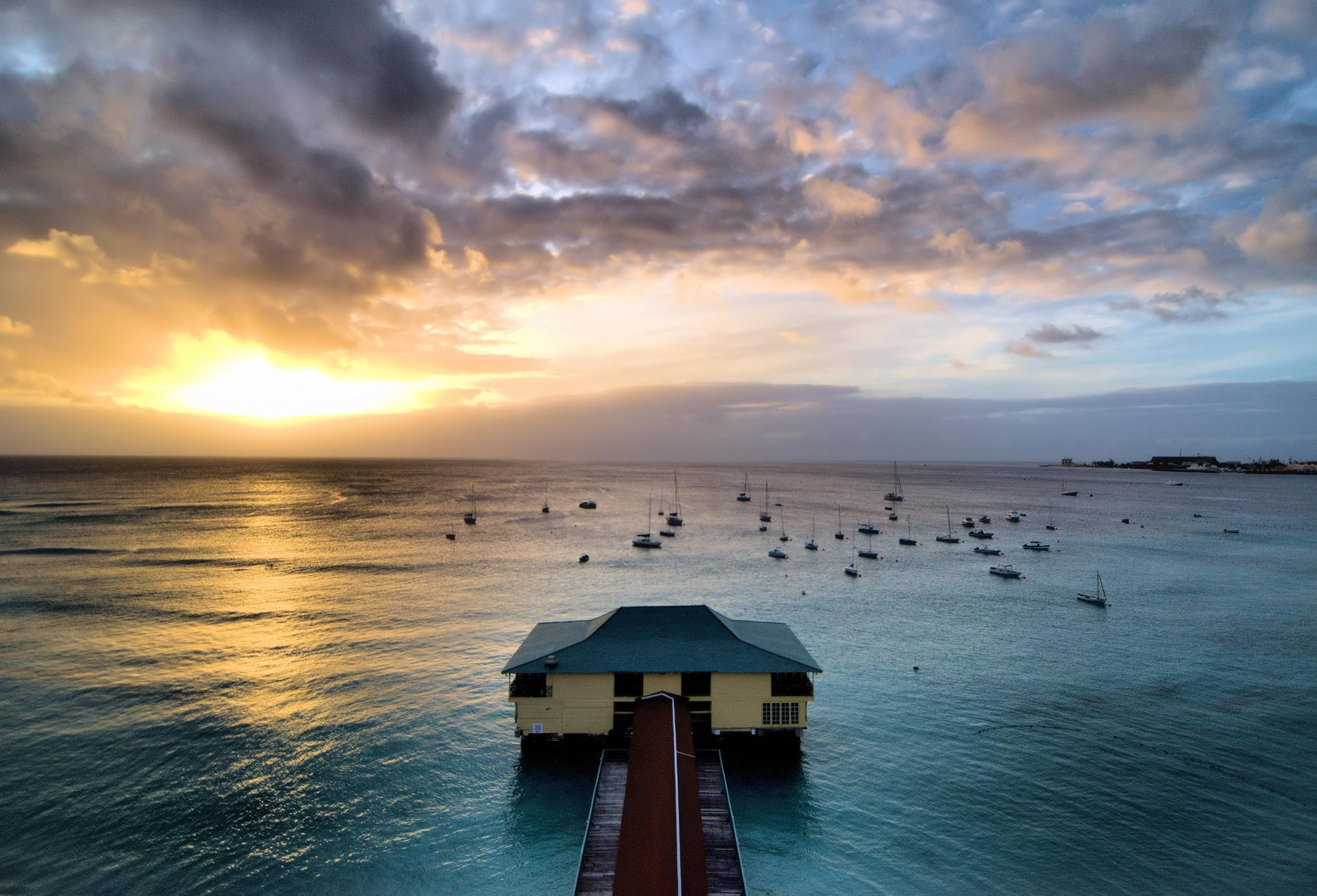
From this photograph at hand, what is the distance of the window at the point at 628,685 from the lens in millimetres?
35062

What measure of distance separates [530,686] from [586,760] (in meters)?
5.17

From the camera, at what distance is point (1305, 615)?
2584 inches

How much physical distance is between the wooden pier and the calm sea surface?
187cm

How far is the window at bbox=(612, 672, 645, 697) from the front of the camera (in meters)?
35.1

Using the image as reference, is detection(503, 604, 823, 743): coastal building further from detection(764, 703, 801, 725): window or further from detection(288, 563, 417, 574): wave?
detection(288, 563, 417, 574): wave

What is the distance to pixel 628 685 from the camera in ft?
116

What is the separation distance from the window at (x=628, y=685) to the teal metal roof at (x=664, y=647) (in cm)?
107

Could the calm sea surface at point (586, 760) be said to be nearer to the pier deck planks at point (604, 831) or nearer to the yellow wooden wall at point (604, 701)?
the pier deck planks at point (604, 831)

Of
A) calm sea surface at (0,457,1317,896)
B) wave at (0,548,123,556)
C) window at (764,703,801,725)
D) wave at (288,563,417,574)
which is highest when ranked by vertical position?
window at (764,703,801,725)

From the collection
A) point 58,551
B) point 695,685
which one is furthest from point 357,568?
point 695,685

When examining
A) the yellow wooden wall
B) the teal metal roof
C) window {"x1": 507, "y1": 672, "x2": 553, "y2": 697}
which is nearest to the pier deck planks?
the yellow wooden wall

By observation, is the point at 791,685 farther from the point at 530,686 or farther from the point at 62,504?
the point at 62,504

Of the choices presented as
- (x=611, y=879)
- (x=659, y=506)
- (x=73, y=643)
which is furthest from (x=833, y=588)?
(x=659, y=506)

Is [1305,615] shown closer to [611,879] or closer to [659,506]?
[611,879]
